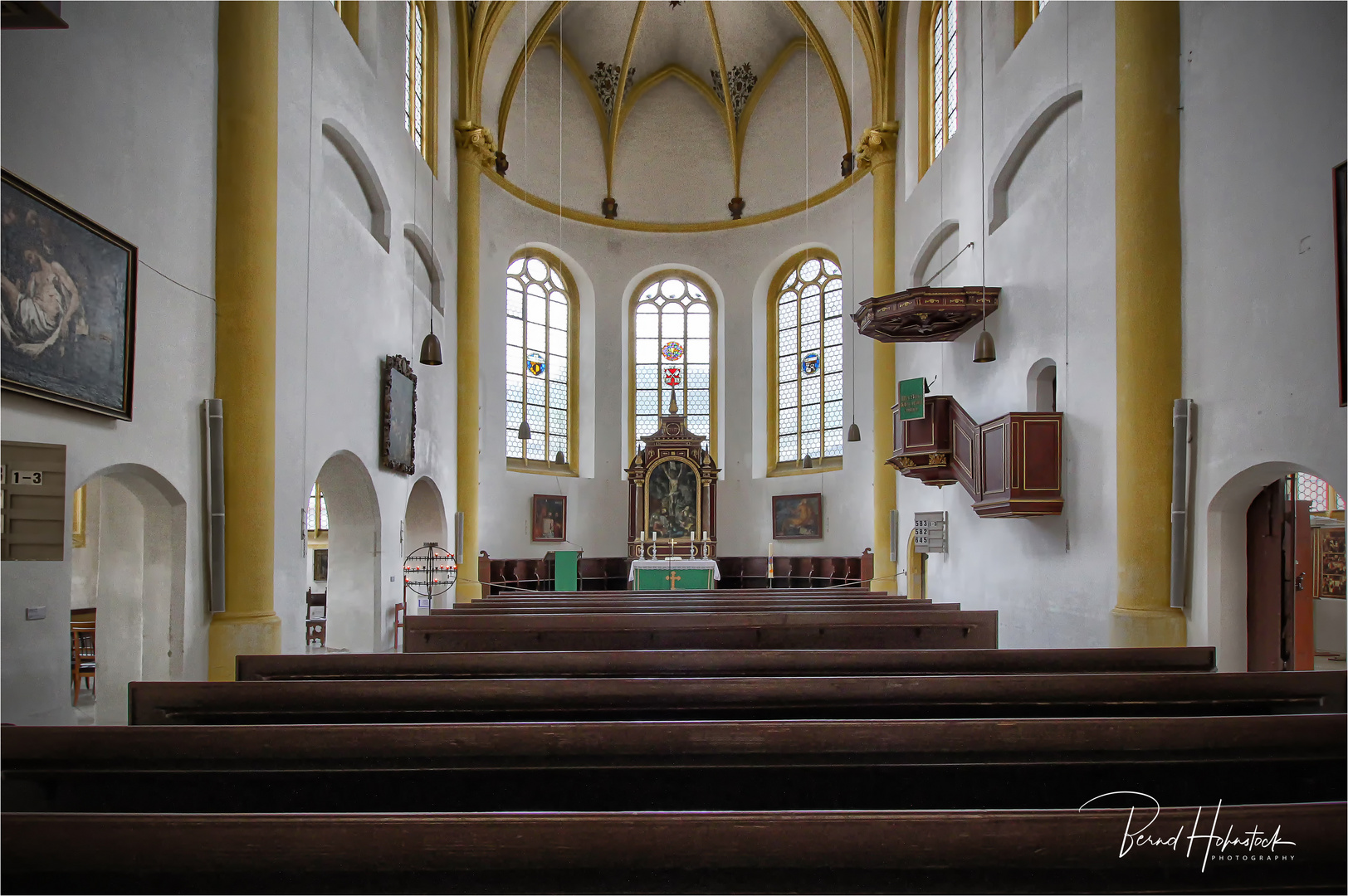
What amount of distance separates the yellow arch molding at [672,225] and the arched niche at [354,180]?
5960 mm

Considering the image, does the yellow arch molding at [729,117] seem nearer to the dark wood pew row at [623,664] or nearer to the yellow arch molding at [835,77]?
the yellow arch molding at [835,77]

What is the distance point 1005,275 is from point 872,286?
533 centimetres

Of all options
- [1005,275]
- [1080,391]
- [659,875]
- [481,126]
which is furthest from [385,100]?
[659,875]

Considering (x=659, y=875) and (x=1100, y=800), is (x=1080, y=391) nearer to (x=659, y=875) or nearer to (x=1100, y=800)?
(x=1100, y=800)

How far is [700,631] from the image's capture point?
Answer: 639 cm

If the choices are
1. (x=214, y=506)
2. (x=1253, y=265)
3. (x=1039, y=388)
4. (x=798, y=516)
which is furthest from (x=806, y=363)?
(x=214, y=506)

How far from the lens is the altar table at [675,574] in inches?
640

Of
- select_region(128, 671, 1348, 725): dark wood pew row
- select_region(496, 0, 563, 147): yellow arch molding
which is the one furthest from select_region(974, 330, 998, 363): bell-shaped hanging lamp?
select_region(496, 0, 563, 147): yellow arch molding

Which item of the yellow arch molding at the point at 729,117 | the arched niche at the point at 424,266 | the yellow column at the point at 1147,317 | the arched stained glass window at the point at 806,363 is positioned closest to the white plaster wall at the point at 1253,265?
the yellow column at the point at 1147,317

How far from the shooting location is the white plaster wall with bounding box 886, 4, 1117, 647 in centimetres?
850

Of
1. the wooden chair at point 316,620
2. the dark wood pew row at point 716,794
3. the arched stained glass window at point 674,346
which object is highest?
the arched stained glass window at point 674,346

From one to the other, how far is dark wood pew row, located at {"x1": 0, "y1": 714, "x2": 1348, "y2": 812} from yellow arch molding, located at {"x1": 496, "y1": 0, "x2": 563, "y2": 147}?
15.8 metres

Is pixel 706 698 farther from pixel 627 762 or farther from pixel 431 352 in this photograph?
pixel 431 352

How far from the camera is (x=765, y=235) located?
19156 mm
